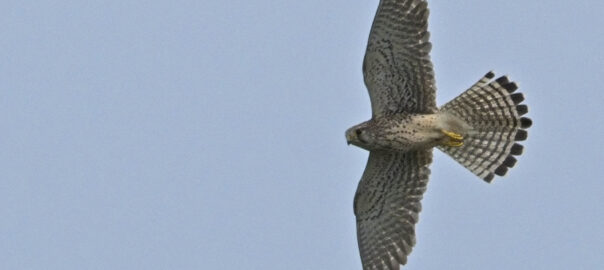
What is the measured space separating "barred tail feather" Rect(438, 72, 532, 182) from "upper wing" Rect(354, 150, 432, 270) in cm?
66

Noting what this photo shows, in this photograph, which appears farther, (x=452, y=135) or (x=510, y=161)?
(x=510, y=161)

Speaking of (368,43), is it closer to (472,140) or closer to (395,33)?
(395,33)

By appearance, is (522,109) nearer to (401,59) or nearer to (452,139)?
(452,139)

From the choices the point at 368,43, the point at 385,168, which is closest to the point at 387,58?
the point at 368,43

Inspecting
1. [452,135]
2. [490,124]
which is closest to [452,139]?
[452,135]

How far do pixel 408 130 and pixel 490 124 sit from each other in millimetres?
1404

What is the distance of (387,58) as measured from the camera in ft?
56.8

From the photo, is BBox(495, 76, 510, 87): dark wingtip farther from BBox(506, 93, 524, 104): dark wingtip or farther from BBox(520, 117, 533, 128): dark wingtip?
BBox(520, 117, 533, 128): dark wingtip

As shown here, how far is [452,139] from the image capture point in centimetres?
1759

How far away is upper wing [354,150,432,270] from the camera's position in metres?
18.0

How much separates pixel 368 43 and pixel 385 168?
176 centimetres

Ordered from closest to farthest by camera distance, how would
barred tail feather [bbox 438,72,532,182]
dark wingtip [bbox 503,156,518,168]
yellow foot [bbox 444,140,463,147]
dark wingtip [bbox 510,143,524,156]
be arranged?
yellow foot [bbox 444,140,463,147], barred tail feather [bbox 438,72,532,182], dark wingtip [bbox 510,143,524,156], dark wingtip [bbox 503,156,518,168]

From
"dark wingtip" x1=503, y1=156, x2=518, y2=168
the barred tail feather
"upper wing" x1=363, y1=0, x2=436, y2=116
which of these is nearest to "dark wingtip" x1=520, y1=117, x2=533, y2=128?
the barred tail feather

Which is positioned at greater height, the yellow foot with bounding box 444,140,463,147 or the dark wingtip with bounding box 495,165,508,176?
the yellow foot with bounding box 444,140,463,147
